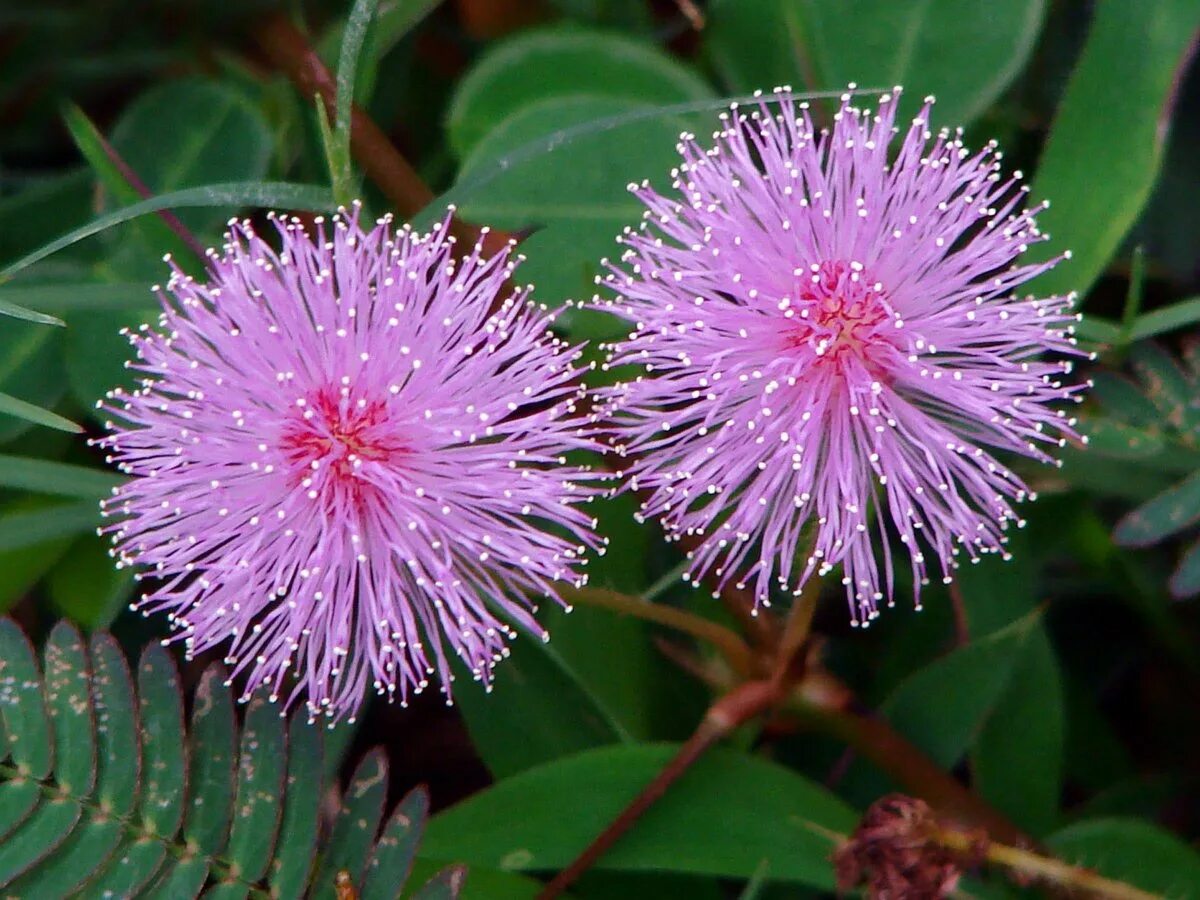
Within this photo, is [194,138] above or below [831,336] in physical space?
above

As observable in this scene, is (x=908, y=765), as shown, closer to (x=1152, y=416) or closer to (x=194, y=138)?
(x=1152, y=416)

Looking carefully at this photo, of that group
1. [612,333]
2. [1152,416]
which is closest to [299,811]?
[612,333]

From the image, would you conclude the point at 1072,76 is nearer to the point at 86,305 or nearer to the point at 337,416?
the point at 337,416

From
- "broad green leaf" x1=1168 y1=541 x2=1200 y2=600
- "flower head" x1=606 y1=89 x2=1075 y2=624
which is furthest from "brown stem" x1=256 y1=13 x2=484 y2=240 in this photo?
"broad green leaf" x1=1168 y1=541 x2=1200 y2=600

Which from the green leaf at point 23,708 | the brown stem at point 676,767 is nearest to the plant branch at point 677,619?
the brown stem at point 676,767

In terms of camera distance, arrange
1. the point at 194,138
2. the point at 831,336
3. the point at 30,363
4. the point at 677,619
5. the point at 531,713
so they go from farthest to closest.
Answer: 1. the point at 194,138
2. the point at 30,363
3. the point at 531,713
4. the point at 677,619
5. the point at 831,336

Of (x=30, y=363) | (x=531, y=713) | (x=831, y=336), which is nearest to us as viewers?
(x=831, y=336)

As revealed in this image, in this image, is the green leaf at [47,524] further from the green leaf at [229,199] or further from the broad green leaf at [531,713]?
the broad green leaf at [531,713]

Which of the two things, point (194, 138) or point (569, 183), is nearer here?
point (569, 183)
